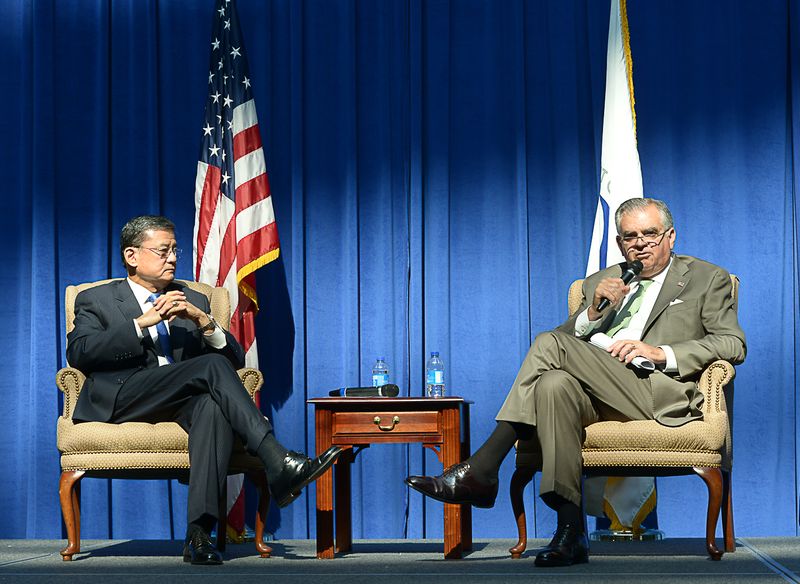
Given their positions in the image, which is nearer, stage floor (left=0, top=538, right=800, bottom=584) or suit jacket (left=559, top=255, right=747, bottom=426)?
stage floor (left=0, top=538, right=800, bottom=584)

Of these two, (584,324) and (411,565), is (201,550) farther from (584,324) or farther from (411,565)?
(584,324)

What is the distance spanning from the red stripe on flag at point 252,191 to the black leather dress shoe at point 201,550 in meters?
1.77

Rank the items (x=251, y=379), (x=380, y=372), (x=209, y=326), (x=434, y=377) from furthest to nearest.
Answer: (x=380, y=372), (x=434, y=377), (x=251, y=379), (x=209, y=326)

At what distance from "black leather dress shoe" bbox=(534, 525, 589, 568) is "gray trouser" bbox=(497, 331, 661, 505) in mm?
99

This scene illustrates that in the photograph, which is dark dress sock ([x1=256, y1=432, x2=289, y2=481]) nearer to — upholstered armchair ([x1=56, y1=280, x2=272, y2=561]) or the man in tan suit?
upholstered armchair ([x1=56, y1=280, x2=272, y2=561])

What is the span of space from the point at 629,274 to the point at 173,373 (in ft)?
5.30

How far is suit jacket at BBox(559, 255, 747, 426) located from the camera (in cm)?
363

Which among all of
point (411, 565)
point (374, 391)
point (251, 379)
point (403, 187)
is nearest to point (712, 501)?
point (411, 565)

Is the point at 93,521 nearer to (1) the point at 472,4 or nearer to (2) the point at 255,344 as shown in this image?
(2) the point at 255,344

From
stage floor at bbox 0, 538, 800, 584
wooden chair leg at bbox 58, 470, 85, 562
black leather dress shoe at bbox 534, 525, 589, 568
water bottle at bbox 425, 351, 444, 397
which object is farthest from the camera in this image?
water bottle at bbox 425, 351, 444, 397

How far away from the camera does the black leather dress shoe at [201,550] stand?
11.6 feet

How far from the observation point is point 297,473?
3518 mm

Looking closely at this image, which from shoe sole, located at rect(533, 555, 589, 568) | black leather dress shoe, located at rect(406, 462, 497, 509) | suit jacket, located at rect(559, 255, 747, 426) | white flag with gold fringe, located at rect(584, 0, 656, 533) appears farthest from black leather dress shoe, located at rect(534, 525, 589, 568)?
white flag with gold fringe, located at rect(584, 0, 656, 533)

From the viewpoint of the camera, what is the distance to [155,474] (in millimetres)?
3881
